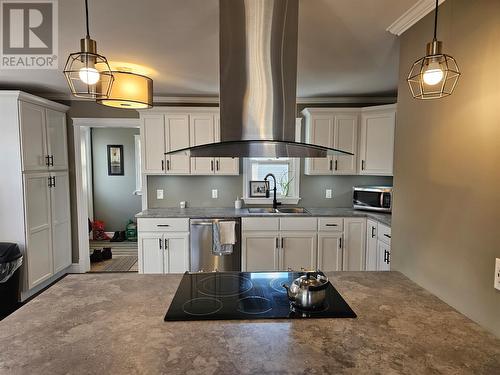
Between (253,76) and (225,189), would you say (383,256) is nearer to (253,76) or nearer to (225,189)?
(225,189)

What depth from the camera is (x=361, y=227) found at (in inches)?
142

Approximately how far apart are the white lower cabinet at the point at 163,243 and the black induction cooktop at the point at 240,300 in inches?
70.5

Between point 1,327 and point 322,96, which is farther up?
point 322,96

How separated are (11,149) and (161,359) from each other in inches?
129

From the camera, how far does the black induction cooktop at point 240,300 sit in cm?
130

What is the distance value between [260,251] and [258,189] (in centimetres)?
95

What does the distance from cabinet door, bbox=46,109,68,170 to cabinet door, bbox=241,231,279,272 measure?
2543 mm

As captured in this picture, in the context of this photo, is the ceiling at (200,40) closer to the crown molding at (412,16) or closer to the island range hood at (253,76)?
the crown molding at (412,16)

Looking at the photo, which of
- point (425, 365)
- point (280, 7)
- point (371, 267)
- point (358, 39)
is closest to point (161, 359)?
point (425, 365)

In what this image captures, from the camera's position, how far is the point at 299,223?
11.8ft

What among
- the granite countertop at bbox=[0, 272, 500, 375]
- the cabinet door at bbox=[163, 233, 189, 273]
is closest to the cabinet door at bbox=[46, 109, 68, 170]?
the cabinet door at bbox=[163, 233, 189, 273]

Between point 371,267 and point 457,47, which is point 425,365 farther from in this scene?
point 371,267

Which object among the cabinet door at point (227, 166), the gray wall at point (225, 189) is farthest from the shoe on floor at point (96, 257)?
the cabinet door at point (227, 166)

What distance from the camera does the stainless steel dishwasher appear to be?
3529mm
